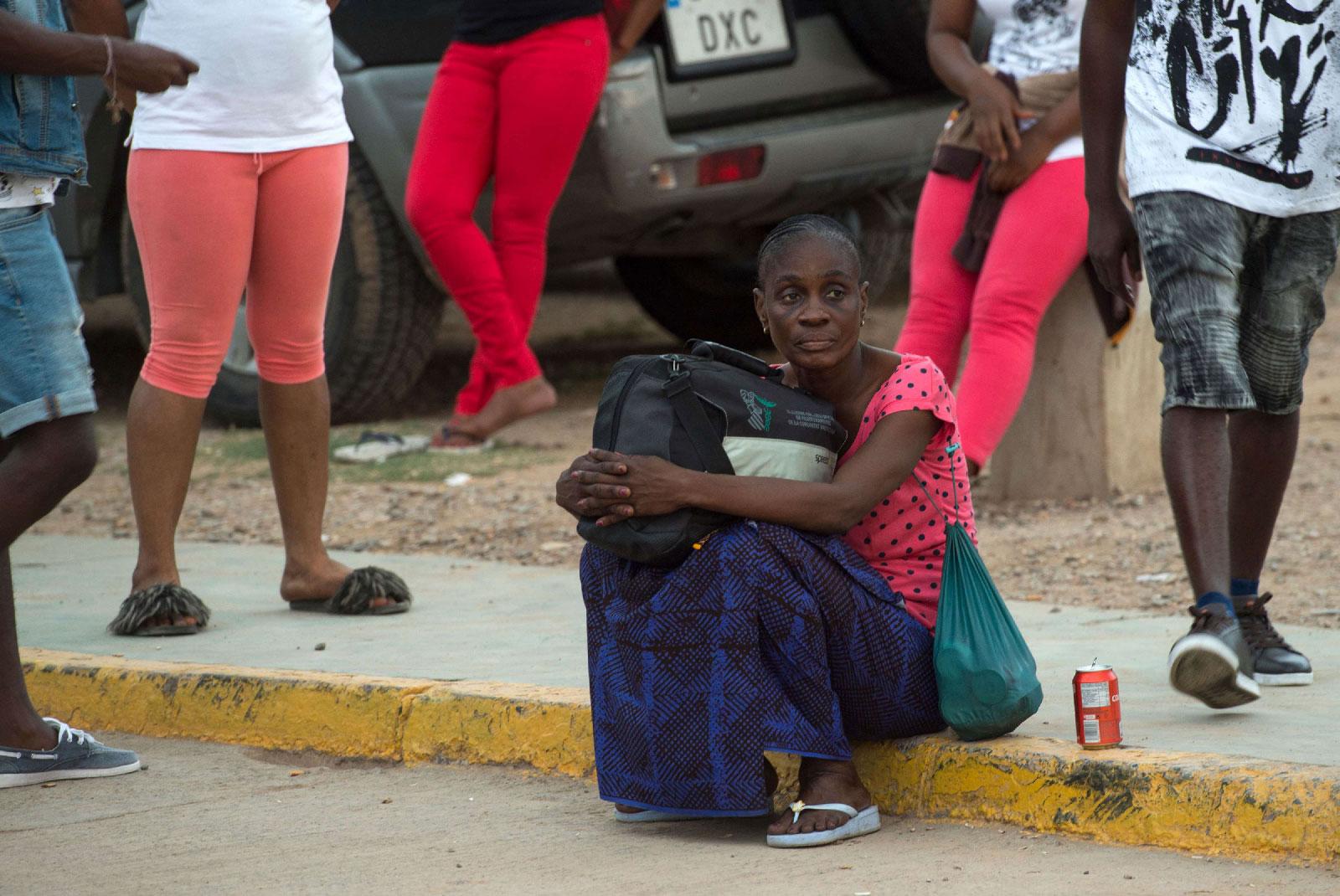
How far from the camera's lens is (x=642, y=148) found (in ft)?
20.7

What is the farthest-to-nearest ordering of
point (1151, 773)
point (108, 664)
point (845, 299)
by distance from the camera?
point (108, 664) → point (845, 299) → point (1151, 773)

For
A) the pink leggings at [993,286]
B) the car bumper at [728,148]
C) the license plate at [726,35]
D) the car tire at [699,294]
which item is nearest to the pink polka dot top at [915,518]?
the pink leggings at [993,286]

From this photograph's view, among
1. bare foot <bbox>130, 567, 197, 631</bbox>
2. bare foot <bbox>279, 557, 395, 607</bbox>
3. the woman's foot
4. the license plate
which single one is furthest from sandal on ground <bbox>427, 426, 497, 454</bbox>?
bare foot <bbox>130, 567, 197, 631</bbox>

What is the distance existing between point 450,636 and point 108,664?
2.36 ft

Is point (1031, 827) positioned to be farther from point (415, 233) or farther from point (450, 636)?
point (415, 233)

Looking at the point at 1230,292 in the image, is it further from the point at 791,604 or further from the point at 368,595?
the point at 368,595

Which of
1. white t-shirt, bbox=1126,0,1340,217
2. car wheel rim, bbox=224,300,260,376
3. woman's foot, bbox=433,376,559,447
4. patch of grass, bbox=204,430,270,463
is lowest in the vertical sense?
patch of grass, bbox=204,430,270,463

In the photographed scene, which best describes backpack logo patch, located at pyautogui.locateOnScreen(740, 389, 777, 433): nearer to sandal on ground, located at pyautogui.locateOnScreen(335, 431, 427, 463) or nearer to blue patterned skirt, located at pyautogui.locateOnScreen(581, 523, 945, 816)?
blue patterned skirt, located at pyautogui.locateOnScreen(581, 523, 945, 816)

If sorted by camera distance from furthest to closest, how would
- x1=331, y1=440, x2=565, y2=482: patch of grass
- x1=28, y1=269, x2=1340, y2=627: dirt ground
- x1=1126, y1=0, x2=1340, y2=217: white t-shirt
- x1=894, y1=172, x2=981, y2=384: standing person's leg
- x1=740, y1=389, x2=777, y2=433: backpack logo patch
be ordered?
x1=331, y1=440, x2=565, y2=482: patch of grass → x1=894, y1=172, x2=981, y2=384: standing person's leg → x1=28, y1=269, x2=1340, y2=627: dirt ground → x1=1126, y1=0, x2=1340, y2=217: white t-shirt → x1=740, y1=389, x2=777, y2=433: backpack logo patch

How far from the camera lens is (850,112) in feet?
22.2

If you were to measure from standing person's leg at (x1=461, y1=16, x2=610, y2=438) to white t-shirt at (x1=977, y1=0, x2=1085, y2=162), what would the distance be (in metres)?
1.45

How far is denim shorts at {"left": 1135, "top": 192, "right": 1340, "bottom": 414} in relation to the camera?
322 centimetres

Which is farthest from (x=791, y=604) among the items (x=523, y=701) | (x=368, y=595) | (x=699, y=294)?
(x=699, y=294)

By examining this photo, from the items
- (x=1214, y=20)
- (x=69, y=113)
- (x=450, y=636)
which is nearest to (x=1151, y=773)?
(x=1214, y=20)
